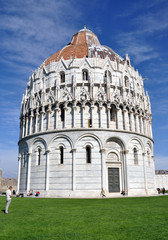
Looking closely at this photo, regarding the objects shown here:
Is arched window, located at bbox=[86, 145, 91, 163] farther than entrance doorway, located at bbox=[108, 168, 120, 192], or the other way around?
entrance doorway, located at bbox=[108, 168, 120, 192]

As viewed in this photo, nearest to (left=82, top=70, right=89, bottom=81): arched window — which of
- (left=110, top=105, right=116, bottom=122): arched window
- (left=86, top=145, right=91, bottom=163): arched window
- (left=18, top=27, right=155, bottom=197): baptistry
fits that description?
(left=18, top=27, right=155, bottom=197): baptistry

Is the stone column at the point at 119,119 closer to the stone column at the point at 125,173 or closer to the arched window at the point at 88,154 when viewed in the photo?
the stone column at the point at 125,173

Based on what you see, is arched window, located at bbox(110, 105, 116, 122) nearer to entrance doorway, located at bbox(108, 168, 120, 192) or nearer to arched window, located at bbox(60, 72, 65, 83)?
entrance doorway, located at bbox(108, 168, 120, 192)

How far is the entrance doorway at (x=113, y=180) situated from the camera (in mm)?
32406

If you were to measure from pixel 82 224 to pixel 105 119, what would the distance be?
24309 millimetres

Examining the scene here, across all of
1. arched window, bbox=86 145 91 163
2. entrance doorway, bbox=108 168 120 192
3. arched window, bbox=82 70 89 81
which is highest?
arched window, bbox=82 70 89 81

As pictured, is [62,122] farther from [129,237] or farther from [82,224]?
[129,237]

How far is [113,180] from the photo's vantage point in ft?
108

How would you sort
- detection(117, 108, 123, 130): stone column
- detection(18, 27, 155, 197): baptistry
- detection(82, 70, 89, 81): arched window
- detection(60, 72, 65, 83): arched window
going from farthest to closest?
detection(60, 72, 65, 83): arched window
detection(82, 70, 89, 81): arched window
detection(117, 108, 123, 130): stone column
detection(18, 27, 155, 197): baptistry

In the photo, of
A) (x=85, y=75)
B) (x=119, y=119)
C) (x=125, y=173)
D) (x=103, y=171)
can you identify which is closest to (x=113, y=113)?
(x=119, y=119)

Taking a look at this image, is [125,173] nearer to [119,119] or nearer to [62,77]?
[119,119]

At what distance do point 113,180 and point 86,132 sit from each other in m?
8.09

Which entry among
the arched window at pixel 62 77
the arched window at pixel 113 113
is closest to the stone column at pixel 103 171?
the arched window at pixel 113 113

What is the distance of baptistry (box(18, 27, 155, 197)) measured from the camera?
31.9 meters
